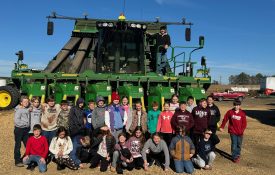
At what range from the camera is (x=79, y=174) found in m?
6.50

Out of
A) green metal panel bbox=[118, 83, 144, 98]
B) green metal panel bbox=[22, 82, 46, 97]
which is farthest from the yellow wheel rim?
green metal panel bbox=[118, 83, 144, 98]

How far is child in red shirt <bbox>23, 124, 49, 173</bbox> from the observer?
681 centimetres

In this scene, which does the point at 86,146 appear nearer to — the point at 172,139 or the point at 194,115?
the point at 172,139

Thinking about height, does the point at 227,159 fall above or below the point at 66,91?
below

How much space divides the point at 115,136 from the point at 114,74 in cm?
389

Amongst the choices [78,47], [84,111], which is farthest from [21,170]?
[78,47]

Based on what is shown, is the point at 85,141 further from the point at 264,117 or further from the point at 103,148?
the point at 264,117

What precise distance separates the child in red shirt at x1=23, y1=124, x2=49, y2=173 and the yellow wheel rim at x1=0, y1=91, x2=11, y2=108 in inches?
250

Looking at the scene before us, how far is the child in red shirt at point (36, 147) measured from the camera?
268 inches

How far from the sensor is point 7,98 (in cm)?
1272

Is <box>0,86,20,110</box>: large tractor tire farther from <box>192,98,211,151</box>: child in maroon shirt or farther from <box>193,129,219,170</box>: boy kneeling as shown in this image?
<box>193,129,219,170</box>: boy kneeling

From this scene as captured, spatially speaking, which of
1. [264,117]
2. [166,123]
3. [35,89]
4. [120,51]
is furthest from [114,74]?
[264,117]

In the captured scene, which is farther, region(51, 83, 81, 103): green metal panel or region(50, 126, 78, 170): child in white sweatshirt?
region(51, 83, 81, 103): green metal panel

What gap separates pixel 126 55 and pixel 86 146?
4888 mm
